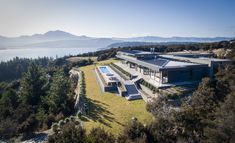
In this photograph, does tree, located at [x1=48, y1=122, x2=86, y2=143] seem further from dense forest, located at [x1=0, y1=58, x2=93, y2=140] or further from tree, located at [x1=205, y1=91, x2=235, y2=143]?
dense forest, located at [x1=0, y1=58, x2=93, y2=140]

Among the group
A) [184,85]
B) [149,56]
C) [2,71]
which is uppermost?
[149,56]

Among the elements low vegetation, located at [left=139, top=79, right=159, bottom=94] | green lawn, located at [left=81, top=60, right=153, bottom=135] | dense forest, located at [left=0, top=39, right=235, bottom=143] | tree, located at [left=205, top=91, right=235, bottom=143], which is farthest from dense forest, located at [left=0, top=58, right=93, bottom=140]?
tree, located at [left=205, top=91, right=235, bottom=143]

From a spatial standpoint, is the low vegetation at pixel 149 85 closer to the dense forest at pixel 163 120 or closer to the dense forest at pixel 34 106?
the dense forest at pixel 163 120

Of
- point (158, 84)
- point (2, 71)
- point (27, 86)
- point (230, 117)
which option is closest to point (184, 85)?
point (158, 84)

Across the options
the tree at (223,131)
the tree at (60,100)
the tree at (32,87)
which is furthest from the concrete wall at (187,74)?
the tree at (32,87)

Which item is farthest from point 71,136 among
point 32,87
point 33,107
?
point 32,87

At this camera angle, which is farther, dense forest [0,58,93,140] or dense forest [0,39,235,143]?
dense forest [0,58,93,140]

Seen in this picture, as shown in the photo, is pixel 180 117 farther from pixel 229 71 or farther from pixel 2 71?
pixel 2 71

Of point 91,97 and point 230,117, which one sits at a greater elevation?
point 230,117
